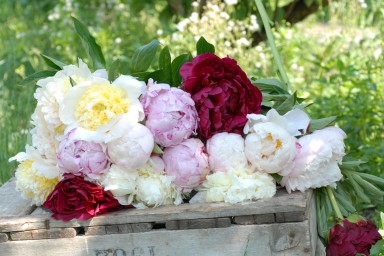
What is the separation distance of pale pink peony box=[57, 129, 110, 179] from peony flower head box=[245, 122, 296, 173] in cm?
38

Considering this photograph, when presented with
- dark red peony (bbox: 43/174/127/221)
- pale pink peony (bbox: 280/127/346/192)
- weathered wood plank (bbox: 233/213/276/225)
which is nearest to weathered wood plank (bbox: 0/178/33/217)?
dark red peony (bbox: 43/174/127/221)

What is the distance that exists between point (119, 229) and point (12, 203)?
0.43m

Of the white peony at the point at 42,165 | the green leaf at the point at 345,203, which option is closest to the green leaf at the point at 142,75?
the white peony at the point at 42,165

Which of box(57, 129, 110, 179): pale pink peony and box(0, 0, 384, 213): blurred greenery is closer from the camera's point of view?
box(57, 129, 110, 179): pale pink peony

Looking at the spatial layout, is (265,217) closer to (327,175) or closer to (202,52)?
(327,175)

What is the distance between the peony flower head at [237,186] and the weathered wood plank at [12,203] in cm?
52

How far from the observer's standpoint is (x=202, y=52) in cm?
216

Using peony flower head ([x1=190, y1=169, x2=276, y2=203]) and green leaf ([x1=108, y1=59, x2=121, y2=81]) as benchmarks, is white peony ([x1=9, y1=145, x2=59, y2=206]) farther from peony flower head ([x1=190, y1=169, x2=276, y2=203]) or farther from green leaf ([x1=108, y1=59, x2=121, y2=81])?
peony flower head ([x1=190, y1=169, x2=276, y2=203])

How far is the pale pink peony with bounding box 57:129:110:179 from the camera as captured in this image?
1886mm

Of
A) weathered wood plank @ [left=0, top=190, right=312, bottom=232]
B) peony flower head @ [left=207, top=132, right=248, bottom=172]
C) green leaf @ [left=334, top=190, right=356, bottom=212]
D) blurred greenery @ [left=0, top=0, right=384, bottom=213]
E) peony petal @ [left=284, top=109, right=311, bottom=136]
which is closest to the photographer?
weathered wood plank @ [left=0, top=190, right=312, bottom=232]

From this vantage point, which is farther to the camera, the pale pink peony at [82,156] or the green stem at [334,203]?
the green stem at [334,203]

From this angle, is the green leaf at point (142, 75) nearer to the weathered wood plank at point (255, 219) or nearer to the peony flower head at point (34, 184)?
the peony flower head at point (34, 184)

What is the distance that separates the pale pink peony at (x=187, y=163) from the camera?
1934 millimetres

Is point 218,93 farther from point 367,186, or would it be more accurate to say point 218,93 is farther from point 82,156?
point 367,186
